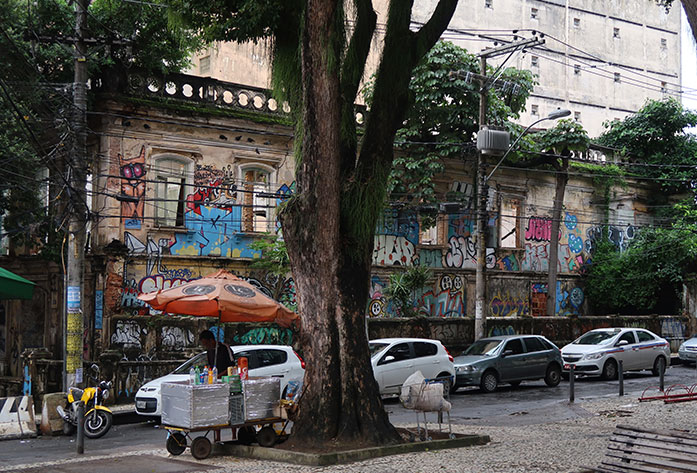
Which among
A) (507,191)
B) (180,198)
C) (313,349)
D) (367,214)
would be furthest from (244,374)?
(507,191)

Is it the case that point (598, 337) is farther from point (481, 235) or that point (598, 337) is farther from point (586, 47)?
point (586, 47)

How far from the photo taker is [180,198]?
27.2 meters

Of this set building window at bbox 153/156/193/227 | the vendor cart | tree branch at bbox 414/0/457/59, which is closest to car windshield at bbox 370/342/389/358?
building window at bbox 153/156/193/227

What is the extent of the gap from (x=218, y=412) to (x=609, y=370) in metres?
18.1

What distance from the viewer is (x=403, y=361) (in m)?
22.0

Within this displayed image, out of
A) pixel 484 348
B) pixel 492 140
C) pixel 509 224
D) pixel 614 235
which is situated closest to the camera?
pixel 484 348

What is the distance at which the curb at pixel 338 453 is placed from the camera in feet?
38.3

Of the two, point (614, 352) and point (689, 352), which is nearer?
point (614, 352)

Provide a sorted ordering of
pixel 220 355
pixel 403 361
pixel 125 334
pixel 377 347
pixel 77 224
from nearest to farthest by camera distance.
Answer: pixel 220 355 < pixel 77 224 < pixel 403 361 < pixel 377 347 < pixel 125 334

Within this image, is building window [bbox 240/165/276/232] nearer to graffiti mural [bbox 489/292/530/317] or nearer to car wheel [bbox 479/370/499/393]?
car wheel [bbox 479/370/499/393]

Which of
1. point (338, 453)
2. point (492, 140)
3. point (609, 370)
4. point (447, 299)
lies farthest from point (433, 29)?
point (447, 299)

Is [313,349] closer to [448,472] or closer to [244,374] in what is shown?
[244,374]

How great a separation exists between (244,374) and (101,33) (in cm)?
1640

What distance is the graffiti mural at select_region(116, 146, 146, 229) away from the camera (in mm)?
25766
